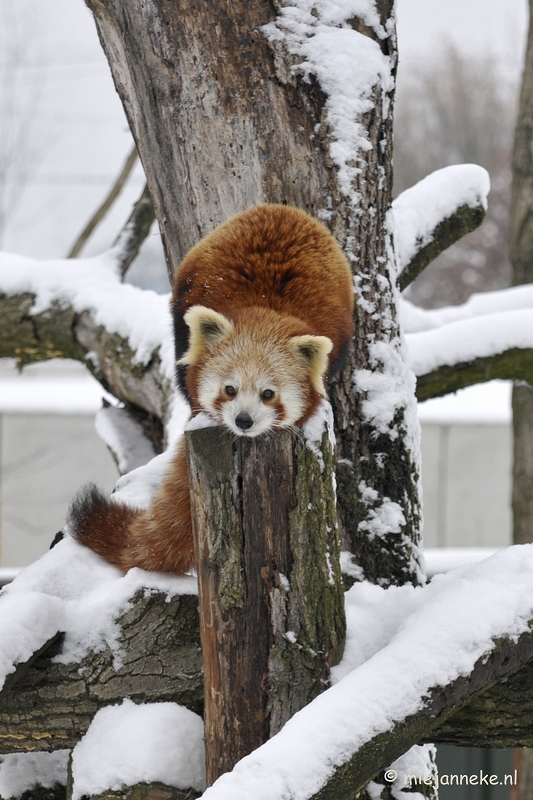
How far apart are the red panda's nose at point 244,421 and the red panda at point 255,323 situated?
0.06 m

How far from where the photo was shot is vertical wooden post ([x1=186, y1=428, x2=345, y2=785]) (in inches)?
53.6

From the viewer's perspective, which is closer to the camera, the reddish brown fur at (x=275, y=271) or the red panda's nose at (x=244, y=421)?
the red panda's nose at (x=244, y=421)

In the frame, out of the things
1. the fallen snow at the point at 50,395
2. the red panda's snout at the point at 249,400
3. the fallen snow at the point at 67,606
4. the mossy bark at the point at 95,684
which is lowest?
the fallen snow at the point at 50,395

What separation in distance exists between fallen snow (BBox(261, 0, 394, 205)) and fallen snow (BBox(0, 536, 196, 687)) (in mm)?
1049

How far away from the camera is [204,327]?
5.63 ft

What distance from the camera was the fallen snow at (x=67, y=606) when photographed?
152 centimetres

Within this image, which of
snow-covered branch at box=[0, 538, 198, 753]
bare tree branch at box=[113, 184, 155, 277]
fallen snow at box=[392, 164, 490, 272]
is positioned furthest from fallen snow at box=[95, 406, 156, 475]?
snow-covered branch at box=[0, 538, 198, 753]

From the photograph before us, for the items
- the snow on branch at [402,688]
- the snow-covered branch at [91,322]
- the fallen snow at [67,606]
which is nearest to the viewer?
the snow on branch at [402,688]

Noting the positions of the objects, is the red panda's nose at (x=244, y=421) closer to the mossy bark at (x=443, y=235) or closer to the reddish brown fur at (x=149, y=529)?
the reddish brown fur at (x=149, y=529)

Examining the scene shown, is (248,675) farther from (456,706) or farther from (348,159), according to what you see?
(348,159)

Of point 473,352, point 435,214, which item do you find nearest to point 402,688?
point 473,352

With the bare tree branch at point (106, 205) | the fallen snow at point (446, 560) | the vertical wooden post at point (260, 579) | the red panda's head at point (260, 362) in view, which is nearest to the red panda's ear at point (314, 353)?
the red panda's head at point (260, 362)

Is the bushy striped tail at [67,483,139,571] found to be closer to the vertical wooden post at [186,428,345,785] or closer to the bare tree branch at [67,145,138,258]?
the vertical wooden post at [186,428,345,785]

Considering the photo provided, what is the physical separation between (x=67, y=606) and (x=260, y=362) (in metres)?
0.69
